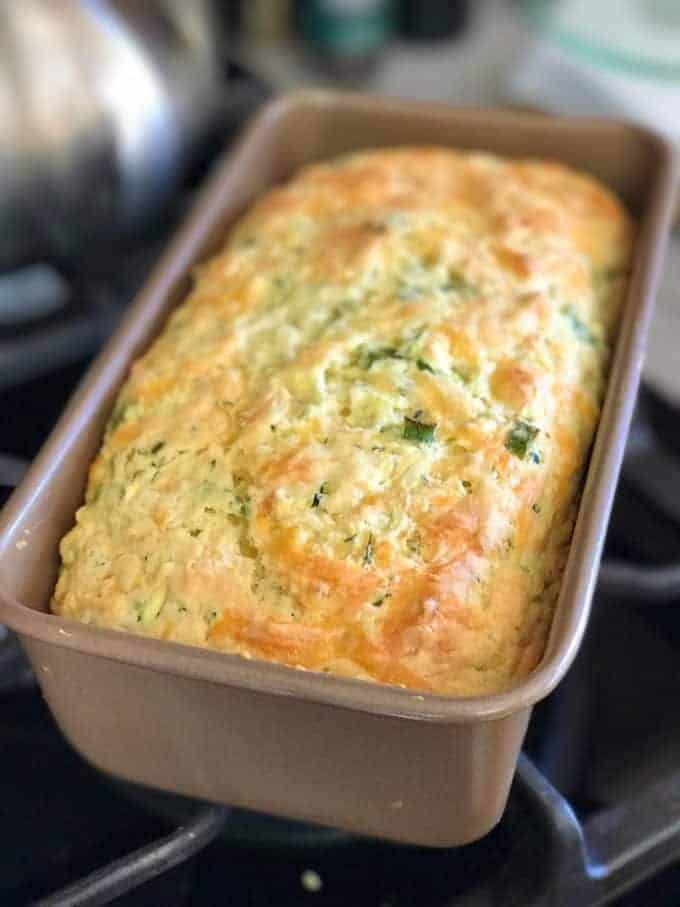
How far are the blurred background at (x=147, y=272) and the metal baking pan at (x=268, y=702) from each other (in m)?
0.08

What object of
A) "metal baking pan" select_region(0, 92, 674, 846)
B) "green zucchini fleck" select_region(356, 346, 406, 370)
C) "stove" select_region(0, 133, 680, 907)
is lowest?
"stove" select_region(0, 133, 680, 907)

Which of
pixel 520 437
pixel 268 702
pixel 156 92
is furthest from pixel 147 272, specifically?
pixel 268 702

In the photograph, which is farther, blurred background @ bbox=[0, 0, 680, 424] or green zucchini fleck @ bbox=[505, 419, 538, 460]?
blurred background @ bbox=[0, 0, 680, 424]

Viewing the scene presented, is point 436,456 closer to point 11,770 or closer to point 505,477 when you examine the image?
point 505,477

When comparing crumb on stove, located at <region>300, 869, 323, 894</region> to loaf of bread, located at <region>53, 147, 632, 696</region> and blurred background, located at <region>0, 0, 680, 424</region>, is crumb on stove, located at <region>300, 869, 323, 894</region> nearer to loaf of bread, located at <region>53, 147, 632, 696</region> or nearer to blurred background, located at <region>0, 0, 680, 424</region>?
loaf of bread, located at <region>53, 147, 632, 696</region>

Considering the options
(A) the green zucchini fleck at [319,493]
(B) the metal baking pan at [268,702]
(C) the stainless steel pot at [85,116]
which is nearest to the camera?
(B) the metal baking pan at [268,702]

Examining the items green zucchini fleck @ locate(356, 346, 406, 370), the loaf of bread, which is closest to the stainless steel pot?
the loaf of bread

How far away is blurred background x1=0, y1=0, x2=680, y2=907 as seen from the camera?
2.53 feet

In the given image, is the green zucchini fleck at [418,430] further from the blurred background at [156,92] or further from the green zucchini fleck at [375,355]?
the blurred background at [156,92]

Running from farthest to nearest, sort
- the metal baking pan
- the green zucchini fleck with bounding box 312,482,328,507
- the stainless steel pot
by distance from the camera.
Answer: the stainless steel pot
the green zucchini fleck with bounding box 312,482,328,507
the metal baking pan

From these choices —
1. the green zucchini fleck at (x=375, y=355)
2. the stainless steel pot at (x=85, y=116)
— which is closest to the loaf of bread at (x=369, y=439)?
the green zucchini fleck at (x=375, y=355)

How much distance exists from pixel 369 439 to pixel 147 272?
48cm

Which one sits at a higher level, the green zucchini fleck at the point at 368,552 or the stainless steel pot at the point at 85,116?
the stainless steel pot at the point at 85,116

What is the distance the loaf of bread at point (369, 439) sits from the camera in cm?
67
